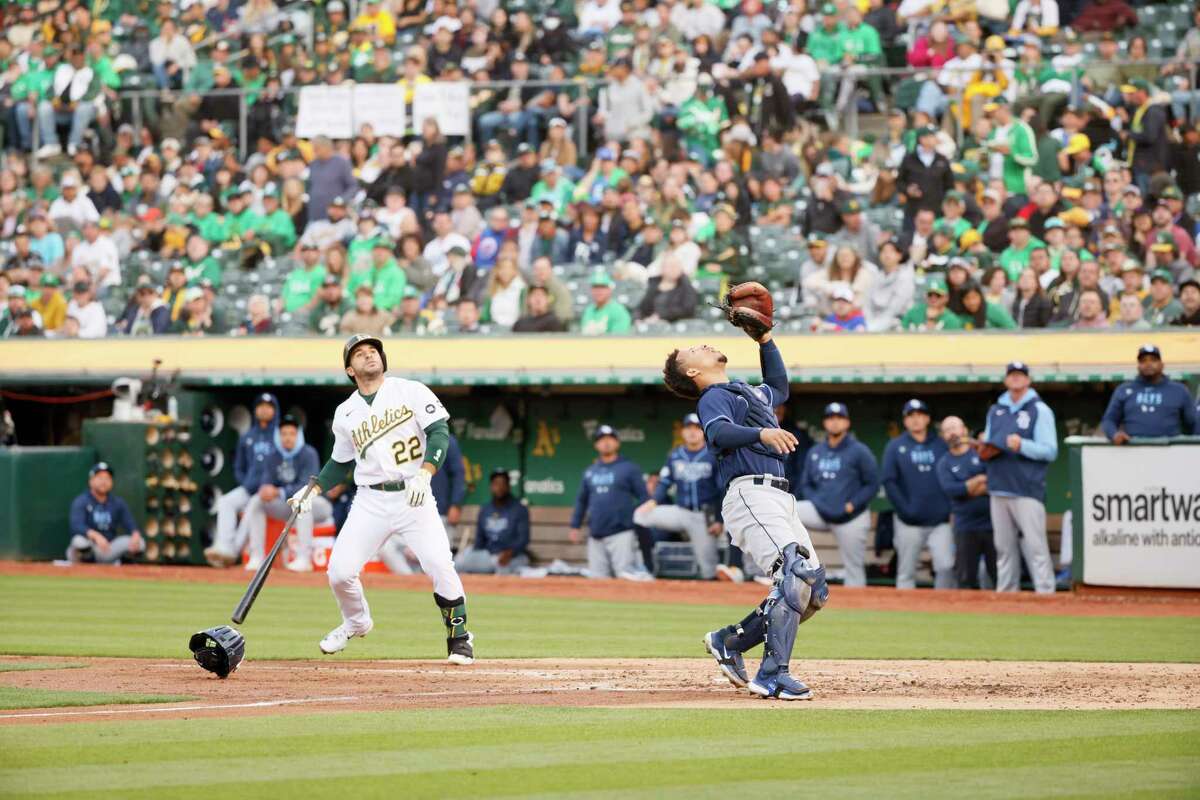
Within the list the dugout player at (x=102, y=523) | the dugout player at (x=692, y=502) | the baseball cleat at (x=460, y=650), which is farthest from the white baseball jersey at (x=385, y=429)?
the dugout player at (x=102, y=523)

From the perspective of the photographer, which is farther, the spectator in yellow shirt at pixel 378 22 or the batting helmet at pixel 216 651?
the spectator in yellow shirt at pixel 378 22

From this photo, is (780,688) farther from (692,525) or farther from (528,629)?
(692,525)

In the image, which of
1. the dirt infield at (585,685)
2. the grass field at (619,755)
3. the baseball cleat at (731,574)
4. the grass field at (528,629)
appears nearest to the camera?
the grass field at (619,755)

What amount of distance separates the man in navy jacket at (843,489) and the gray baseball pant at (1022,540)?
1250 millimetres

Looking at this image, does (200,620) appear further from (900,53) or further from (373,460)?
(900,53)

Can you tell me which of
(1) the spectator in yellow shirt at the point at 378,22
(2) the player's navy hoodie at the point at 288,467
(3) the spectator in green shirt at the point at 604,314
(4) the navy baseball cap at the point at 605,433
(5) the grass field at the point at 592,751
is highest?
(1) the spectator in yellow shirt at the point at 378,22

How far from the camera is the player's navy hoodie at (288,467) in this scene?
696 inches

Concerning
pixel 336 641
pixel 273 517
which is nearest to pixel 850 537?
pixel 273 517

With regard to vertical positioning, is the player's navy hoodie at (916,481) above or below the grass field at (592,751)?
below

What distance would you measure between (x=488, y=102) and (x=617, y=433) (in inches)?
171

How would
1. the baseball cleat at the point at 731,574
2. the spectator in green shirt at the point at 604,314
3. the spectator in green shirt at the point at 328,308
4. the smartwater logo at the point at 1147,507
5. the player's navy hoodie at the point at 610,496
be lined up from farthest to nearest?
1. the spectator in green shirt at the point at 328,308
2. the spectator in green shirt at the point at 604,314
3. the player's navy hoodie at the point at 610,496
4. the baseball cleat at the point at 731,574
5. the smartwater logo at the point at 1147,507

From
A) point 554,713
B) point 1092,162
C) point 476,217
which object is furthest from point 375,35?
point 554,713

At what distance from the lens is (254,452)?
17.9m

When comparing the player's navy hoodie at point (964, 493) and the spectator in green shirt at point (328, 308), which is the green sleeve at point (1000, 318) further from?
the spectator in green shirt at point (328, 308)
